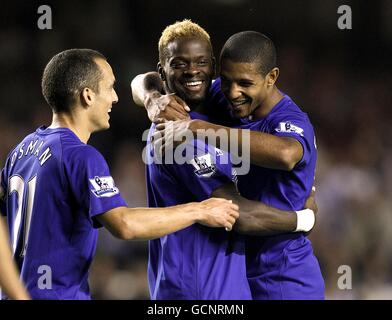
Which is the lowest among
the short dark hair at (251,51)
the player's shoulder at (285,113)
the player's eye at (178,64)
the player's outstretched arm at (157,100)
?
the player's shoulder at (285,113)

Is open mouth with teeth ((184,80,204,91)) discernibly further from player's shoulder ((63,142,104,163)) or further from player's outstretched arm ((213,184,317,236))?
player's shoulder ((63,142,104,163))

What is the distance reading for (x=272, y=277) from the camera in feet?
12.2

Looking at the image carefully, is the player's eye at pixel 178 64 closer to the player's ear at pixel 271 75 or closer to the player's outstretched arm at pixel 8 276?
the player's ear at pixel 271 75

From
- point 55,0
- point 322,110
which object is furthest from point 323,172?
point 55,0

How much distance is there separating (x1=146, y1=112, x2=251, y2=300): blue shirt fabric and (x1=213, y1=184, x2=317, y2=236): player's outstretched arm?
0.23ft

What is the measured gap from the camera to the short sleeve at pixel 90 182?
9.92ft

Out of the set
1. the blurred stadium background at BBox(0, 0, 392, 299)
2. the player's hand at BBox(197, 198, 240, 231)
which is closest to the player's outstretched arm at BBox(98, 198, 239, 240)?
the player's hand at BBox(197, 198, 240, 231)

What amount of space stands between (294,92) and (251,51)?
444cm

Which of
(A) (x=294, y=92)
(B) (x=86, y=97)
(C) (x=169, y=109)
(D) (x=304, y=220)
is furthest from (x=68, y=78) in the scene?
(A) (x=294, y=92)

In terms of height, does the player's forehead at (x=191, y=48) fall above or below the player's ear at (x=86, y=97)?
above

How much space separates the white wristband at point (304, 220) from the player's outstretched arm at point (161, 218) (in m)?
0.47

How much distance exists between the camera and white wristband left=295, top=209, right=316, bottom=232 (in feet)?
12.1

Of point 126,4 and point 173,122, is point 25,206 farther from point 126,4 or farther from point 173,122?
point 126,4

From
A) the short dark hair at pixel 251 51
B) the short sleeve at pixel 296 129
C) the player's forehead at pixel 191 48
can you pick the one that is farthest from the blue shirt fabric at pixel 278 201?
the player's forehead at pixel 191 48
